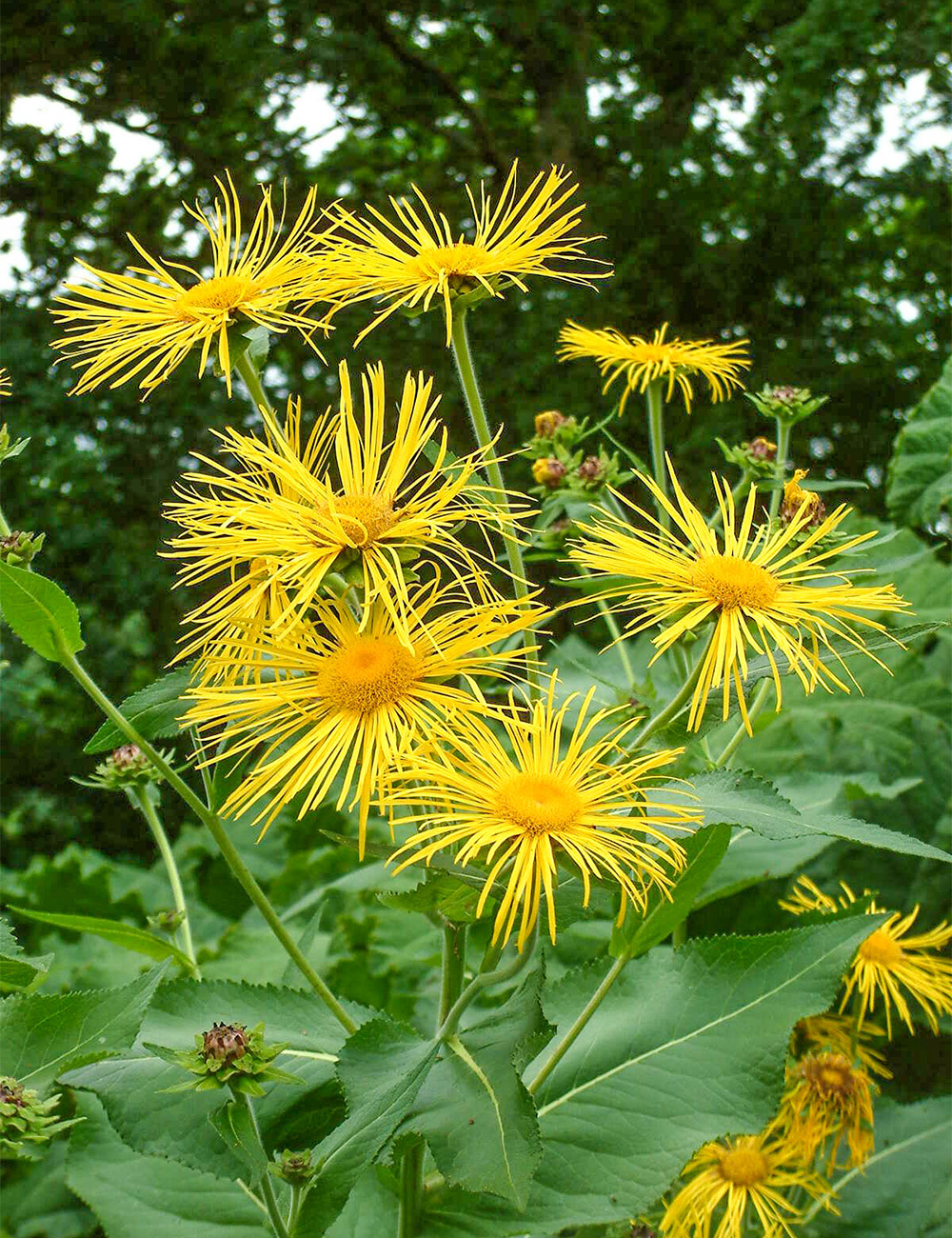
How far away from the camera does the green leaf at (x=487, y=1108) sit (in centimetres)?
53

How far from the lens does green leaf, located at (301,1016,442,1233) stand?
54cm

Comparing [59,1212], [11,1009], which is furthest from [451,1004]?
[59,1212]

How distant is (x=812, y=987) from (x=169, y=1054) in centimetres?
35

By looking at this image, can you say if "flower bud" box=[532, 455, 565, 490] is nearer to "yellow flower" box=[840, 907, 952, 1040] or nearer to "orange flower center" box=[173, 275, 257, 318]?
"orange flower center" box=[173, 275, 257, 318]

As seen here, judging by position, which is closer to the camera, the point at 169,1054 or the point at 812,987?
the point at 169,1054

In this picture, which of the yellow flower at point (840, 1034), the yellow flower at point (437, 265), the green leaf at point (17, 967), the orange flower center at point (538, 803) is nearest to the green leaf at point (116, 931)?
the green leaf at point (17, 967)

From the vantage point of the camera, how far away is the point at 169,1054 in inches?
21.4

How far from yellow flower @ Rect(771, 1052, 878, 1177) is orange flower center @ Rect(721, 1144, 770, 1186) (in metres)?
0.03

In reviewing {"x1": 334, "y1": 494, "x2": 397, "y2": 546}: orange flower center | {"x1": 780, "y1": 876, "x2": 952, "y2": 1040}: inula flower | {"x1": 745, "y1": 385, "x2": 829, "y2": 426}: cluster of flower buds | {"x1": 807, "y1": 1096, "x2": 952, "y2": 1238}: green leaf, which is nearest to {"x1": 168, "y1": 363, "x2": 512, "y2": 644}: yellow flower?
{"x1": 334, "y1": 494, "x2": 397, "y2": 546}: orange flower center

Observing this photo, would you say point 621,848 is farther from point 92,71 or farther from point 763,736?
point 92,71

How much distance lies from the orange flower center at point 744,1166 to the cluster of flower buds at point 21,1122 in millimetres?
477

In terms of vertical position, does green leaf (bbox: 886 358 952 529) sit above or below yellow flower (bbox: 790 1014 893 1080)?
above

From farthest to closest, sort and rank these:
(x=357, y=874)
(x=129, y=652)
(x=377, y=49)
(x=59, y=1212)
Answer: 1. (x=377, y=49)
2. (x=129, y=652)
3. (x=59, y=1212)
4. (x=357, y=874)

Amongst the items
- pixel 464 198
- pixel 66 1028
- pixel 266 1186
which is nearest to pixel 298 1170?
pixel 266 1186
